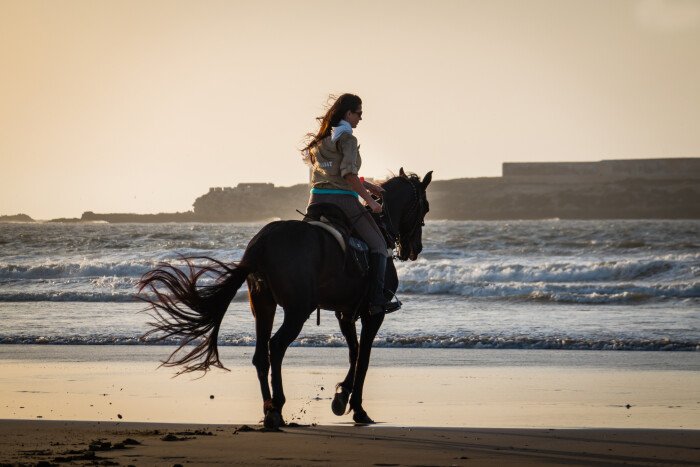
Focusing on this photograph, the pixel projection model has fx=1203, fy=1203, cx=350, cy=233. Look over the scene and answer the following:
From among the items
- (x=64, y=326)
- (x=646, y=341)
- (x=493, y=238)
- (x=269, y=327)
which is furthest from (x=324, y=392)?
(x=493, y=238)

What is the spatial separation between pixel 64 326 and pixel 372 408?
9.68m

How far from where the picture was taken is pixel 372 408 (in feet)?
32.7

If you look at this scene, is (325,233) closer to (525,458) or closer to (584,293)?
(525,458)

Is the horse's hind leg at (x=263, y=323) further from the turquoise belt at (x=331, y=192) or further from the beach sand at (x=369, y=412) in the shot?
the turquoise belt at (x=331, y=192)

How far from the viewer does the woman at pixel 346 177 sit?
363 inches

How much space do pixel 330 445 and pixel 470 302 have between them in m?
17.5

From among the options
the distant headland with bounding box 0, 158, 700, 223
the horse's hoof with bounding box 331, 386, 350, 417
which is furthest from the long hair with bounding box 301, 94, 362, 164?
the distant headland with bounding box 0, 158, 700, 223

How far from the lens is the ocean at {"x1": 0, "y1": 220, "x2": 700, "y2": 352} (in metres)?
16.3

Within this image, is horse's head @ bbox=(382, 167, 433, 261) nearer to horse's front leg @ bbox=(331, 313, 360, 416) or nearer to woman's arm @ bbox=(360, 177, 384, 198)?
woman's arm @ bbox=(360, 177, 384, 198)

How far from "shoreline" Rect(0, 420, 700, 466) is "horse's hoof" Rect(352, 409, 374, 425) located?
14.9 inches

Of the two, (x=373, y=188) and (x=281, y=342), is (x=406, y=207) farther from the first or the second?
(x=281, y=342)

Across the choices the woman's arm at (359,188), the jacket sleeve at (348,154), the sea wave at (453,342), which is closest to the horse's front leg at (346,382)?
the woman's arm at (359,188)

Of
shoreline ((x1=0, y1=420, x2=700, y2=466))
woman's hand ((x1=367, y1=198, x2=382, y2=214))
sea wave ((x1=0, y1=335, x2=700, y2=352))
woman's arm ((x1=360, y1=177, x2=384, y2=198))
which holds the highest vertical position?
woman's arm ((x1=360, y1=177, x2=384, y2=198))

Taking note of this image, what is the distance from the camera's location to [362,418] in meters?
9.16
